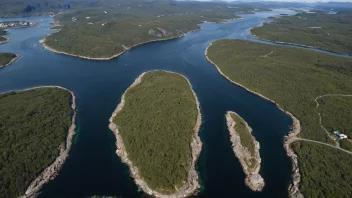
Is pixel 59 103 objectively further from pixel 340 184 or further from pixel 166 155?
pixel 340 184

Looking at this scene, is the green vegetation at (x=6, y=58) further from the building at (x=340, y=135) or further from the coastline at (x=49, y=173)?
the building at (x=340, y=135)

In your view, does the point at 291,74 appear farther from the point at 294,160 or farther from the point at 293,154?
the point at 294,160

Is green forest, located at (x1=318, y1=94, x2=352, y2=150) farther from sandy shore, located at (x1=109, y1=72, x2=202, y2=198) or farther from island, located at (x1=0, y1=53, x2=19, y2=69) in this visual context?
island, located at (x1=0, y1=53, x2=19, y2=69)

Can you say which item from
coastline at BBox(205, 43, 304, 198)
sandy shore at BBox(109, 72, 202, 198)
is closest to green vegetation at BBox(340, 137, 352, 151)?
coastline at BBox(205, 43, 304, 198)

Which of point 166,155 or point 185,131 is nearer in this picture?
point 166,155

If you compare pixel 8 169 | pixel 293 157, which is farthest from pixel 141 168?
pixel 293 157

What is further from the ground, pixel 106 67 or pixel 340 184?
pixel 340 184

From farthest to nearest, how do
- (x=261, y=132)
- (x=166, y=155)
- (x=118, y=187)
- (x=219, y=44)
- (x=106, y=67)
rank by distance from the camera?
(x=219, y=44) < (x=106, y=67) < (x=261, y=132) < (x=166, y=155) < (x=118, y=187)
